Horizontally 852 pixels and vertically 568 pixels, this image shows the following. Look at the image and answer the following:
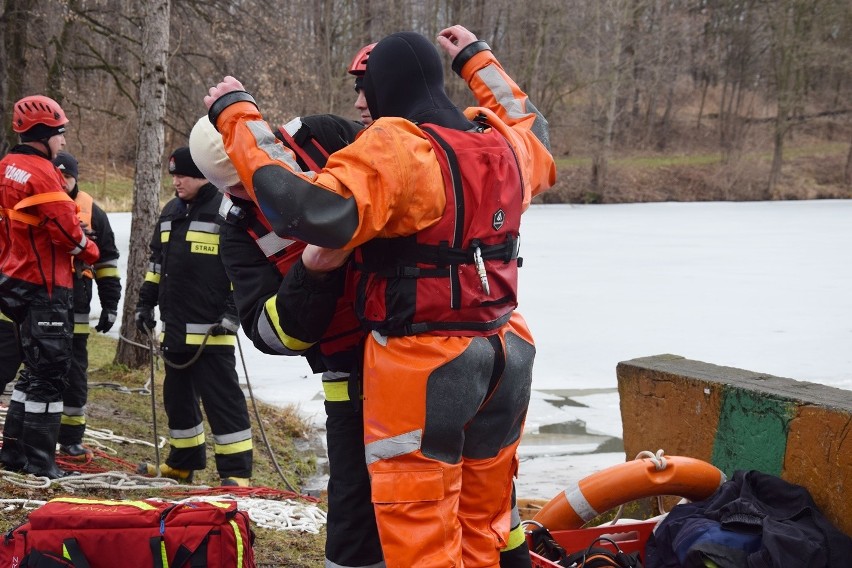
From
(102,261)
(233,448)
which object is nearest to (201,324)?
(233,448)

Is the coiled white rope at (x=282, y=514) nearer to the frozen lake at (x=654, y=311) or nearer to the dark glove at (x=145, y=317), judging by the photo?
the dark glove at (x=145, y=317)

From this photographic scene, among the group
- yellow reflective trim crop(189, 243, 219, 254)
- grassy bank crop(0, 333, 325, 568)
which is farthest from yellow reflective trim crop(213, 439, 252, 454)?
yellow reflective trim crop(189, 243, 219, 254)

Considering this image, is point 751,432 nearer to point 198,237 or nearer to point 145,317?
point 198,237

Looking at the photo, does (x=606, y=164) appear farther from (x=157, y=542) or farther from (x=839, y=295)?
(x=157, y=542)

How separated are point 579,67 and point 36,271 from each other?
31.1 m

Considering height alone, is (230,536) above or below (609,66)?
below

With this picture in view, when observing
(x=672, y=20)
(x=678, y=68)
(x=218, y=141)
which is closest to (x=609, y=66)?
Result: (x=672, y=20)

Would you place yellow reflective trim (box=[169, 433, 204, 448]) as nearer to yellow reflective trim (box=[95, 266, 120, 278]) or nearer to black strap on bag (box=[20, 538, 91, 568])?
yellow reflective trim (box=[95, 266, 120, 278])

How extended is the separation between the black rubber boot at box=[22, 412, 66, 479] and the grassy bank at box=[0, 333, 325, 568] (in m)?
0.21

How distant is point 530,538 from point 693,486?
77 cm

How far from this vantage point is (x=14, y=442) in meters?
5.27

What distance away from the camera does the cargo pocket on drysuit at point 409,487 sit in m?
2.57

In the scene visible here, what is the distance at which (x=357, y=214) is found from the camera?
2.41 meters

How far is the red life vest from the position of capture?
8.48 ft
